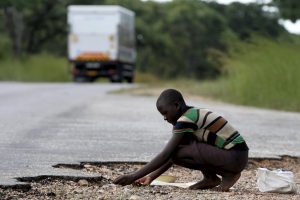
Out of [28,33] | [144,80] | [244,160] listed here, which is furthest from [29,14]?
[244,160]

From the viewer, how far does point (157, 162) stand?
6449 millimetres

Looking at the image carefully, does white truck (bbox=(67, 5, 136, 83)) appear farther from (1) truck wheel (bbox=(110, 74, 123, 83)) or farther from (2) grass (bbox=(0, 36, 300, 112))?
(2) grass (bbox=(0, 36, 300, 112))

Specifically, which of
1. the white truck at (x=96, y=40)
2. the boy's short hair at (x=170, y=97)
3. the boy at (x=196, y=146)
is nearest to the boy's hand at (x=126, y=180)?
the boy at (x=196, y=146)

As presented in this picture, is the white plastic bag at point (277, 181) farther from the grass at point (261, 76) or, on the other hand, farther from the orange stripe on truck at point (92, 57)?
the orange stripe on truck at point (92, 57)

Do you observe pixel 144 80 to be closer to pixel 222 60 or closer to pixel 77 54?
pixel 77 54

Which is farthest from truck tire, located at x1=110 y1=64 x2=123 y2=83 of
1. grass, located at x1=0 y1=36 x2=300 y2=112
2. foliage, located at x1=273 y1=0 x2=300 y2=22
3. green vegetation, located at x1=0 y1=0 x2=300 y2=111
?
foliage, located at x1=273 y1=0 x2=300 y2=22

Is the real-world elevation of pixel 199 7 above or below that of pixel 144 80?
above

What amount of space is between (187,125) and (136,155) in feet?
8.57

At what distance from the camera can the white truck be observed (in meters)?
36.5

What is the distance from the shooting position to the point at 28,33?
53125mm

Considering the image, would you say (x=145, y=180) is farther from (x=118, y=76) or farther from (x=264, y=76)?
(x=118, y=76)

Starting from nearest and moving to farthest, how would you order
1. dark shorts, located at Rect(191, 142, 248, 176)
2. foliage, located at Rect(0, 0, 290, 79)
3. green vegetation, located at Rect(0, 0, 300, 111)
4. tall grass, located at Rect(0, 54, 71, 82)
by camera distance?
1. dark shorts, located at Rect(191, 142, 248, 176)
2. green vegetation, located at Rect(0, 0, 300, 111)
3. tall grass, located at Rect(0, 54, 71, 82)
4. foliage, located at Rect(0, 0, 290, 79)

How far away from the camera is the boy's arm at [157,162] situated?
645 cm

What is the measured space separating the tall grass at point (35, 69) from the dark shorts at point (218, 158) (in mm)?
34147
